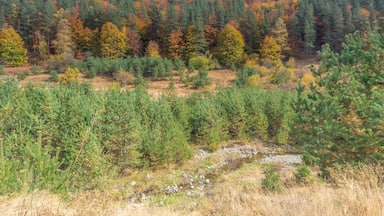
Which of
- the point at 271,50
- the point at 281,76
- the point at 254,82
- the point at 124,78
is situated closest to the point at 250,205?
the point at 254,82

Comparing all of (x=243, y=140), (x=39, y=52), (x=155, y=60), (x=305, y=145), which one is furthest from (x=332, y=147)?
(x=39, y=52)

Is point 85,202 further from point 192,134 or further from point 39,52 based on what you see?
point 39,52

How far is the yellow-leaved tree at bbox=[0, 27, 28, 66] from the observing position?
4297cm

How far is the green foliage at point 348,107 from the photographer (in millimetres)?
6574

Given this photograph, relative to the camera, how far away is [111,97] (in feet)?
53.3

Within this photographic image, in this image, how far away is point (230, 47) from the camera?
43.5m

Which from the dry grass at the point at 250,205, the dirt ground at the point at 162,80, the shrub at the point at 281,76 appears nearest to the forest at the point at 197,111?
the dry grass at the point at 250,205

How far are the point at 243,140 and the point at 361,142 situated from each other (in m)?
17.4

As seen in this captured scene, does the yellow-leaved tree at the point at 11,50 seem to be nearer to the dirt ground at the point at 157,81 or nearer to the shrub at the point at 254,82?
the dirt ground at the point at 157,81

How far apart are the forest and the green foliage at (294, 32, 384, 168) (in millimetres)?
37

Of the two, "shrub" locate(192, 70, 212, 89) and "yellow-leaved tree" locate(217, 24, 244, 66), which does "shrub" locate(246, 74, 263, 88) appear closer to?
"shrub" locate(192, 70, 212, 89)

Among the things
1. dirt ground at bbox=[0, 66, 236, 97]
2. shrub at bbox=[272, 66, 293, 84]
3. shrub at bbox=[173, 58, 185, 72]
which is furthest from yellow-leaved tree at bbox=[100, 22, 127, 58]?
shrub at bbox=[272, 66, 293, 84]

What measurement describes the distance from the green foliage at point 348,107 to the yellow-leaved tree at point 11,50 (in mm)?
48255

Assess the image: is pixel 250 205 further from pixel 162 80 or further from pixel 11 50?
pixel 11 50
